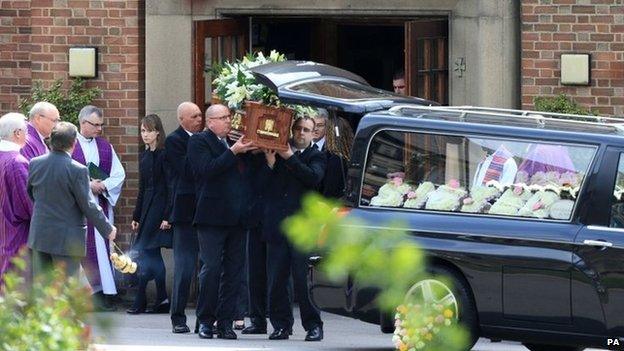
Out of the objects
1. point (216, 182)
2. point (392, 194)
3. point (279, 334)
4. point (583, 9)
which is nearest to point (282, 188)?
point (216, 182)

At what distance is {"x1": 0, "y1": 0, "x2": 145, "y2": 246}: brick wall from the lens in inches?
583

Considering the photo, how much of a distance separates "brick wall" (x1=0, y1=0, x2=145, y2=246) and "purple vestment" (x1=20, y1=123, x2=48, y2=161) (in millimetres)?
2978

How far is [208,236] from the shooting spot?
11648 mm

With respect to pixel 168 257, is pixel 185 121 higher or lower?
higher

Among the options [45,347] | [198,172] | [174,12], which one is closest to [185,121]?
[198,172]

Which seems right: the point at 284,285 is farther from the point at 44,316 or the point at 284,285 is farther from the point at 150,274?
the point at 44,316

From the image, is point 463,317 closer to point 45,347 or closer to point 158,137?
point 158,137

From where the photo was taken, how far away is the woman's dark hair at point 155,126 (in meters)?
14.0

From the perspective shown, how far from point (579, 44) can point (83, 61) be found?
4.34m

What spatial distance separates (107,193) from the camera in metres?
14.2

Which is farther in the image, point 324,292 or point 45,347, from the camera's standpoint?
point 324,292

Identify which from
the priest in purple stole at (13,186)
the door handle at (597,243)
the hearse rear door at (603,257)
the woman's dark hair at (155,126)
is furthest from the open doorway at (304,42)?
the door handle at (597,243)

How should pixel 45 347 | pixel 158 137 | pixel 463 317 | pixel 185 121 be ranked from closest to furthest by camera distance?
1. pixel 45 347
2. pixel 463 317
3. pixel 185 121
4. pixel 158 137

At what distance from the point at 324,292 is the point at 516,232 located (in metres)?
1.32
